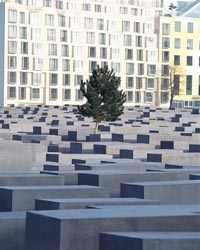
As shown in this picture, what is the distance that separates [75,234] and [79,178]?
869 cm

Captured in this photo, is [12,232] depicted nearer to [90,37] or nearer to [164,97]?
[90,37]

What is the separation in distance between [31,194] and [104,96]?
109 ft

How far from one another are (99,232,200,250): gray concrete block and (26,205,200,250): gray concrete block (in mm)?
285

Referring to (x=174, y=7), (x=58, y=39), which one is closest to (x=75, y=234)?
(x=58, y=39)

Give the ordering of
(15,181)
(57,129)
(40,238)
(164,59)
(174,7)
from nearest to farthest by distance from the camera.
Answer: (40,238)
(15,181)
(57,129)
(164,59)
(174,7)

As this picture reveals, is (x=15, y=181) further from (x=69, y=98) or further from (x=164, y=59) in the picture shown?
(x=164, y=59)

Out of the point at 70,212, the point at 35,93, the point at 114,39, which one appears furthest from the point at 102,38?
the point at 70,212

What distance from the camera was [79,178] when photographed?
2344 cm

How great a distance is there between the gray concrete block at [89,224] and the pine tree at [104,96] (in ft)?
120

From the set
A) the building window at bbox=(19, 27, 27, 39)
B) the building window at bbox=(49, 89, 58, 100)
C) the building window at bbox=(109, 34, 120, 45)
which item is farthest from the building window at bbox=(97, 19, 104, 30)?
the building window at bbox=(19, 27, 27, 39)

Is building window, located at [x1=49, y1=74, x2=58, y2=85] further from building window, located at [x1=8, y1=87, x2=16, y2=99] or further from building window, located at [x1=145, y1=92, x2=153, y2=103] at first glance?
building window, located at [x1=145, y1=92, x2=153, y2=103]

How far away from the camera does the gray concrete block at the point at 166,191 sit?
66.9ft

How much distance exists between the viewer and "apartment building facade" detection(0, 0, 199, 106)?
10738cm

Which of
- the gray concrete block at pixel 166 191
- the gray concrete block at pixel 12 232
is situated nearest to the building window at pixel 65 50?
the gray concrete block at pixel 166 191
